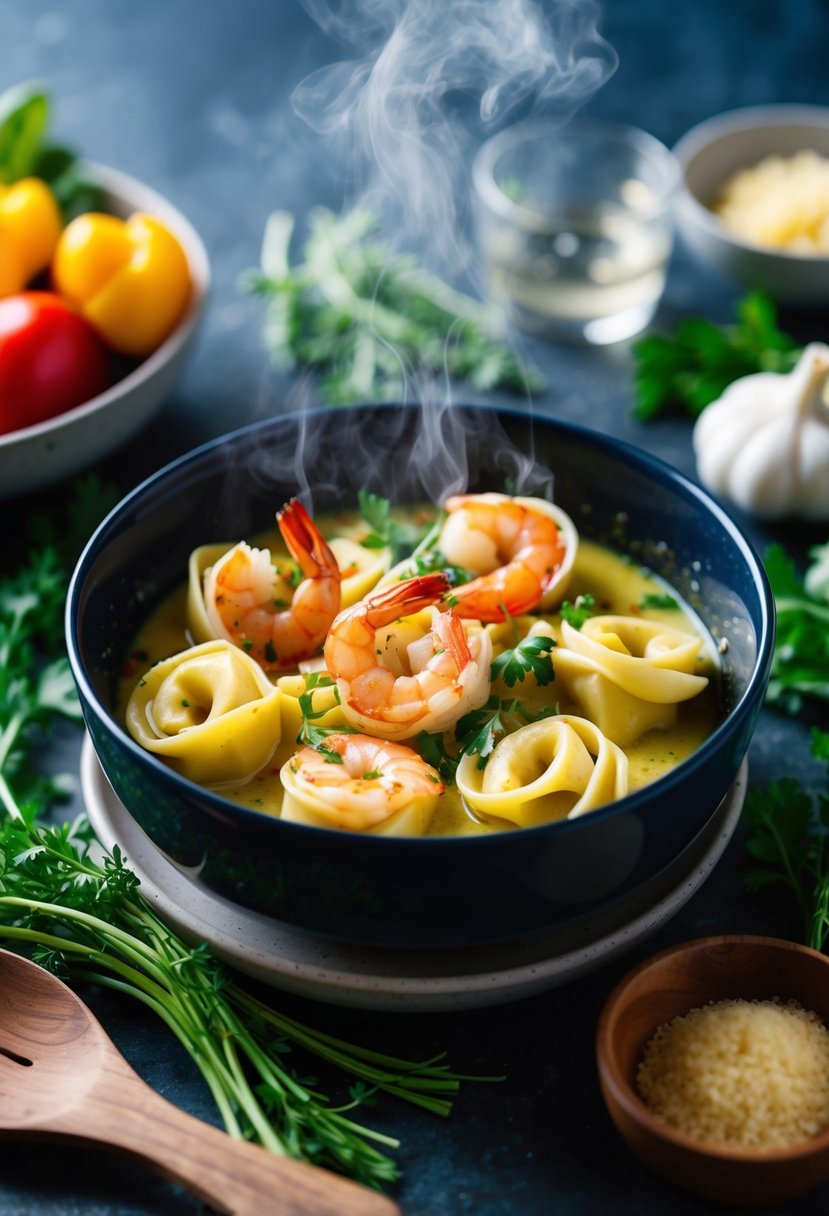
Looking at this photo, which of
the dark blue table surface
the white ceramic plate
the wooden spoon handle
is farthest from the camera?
the white ceramic plate

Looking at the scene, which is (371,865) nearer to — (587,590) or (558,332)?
(587,590)

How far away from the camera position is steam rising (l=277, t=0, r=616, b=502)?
11.4 ft

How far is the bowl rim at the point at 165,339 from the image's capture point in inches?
147

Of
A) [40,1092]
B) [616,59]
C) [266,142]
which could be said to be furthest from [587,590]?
[616,59]

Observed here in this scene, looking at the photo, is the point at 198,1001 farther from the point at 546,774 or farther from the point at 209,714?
the point at 546,774

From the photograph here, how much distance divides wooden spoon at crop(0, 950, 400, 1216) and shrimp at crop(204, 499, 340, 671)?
0.92 m

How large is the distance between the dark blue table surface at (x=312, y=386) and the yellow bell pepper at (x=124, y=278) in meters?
0.36

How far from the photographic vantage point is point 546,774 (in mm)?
2682

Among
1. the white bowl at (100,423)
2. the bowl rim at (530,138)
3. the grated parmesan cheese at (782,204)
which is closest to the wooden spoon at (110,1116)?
the white bowl at (100,423)

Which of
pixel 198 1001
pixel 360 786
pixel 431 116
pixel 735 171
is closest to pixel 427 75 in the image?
pixel 431 116

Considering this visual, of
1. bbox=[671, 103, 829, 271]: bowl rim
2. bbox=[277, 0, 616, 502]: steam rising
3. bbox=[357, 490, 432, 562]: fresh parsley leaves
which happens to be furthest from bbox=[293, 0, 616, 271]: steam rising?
bbox=[357, 490, 432, 562]: fresh parsley leaves

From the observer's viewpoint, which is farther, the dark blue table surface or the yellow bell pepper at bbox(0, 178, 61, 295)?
the yellow bell pepper at bbox(0, 178, 61, 295)

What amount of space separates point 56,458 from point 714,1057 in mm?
2488

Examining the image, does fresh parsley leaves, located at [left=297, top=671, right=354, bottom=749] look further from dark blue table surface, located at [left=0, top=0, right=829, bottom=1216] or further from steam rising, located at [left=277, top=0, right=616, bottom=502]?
steam rising, located at [left=277, top=0, right=616, bottom=502]
